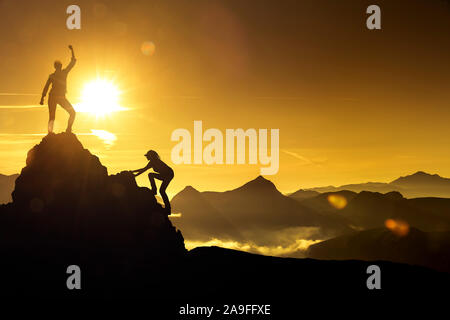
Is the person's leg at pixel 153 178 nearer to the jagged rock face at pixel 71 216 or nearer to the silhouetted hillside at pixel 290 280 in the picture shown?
the jagged rock face at pixel 71 216

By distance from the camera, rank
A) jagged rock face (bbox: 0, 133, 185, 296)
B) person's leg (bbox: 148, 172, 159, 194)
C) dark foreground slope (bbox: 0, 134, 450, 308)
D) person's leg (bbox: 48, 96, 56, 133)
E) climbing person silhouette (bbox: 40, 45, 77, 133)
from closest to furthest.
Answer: climbing person silhouette (bbox: 40, 45, 77, 133), person's leg (bbox: 48, 96, 56, 133), person's leg (bbox: 148, 172, 159, 194), dark foreground slope (bbox: 0, 134, 450, 308), jagged rock face (bbox: 0, 133, 185, 296)

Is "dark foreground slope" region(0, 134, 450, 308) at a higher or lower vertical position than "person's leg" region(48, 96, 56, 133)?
lower

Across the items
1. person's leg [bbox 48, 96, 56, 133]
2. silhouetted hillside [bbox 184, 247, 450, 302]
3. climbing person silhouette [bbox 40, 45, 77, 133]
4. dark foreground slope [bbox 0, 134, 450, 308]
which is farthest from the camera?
silhouetted hillside [bbox 184, 247, 450, 302]

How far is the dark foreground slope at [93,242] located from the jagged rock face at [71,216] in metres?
0.07

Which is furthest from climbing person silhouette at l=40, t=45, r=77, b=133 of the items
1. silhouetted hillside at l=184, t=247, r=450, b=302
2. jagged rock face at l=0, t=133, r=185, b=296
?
silhouetted hillside at l=184, t=247, r=450, b=302

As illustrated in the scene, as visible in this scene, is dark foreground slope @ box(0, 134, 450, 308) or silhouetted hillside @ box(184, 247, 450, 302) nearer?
dark foreground slope @ box(0, 134, 450, 308)

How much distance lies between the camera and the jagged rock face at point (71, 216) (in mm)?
31094

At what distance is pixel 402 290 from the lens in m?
41.3

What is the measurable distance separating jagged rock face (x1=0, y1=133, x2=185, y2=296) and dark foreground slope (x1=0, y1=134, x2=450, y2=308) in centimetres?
7

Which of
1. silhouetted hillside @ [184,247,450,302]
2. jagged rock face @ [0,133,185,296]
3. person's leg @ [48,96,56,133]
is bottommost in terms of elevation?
silhouetted hillside @ [184,247,450,302]

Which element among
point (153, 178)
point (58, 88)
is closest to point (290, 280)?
point (153, 178)

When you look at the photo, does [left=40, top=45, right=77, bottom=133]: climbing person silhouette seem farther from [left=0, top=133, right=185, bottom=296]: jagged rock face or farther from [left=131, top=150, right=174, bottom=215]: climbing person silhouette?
[left=131, top=150, right=174, bottom=215]: climbing person silhouette

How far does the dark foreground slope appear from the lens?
101 feet

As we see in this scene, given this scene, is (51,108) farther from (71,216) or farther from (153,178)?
(153,178)
